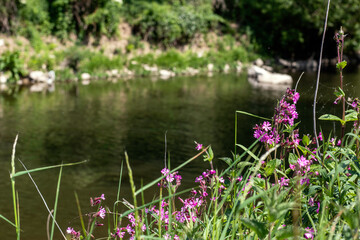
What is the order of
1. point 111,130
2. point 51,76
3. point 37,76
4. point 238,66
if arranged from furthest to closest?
point 238,66 → point 37,76 → point 51,76 → point 111,130

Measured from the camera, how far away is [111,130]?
8070 millimetres

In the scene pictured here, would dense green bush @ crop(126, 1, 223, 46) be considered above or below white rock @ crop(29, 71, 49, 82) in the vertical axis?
above

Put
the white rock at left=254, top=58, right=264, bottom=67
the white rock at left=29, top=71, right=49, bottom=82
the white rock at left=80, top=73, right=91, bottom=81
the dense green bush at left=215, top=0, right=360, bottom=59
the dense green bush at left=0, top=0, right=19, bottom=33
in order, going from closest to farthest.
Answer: the white rock at left=29, top=71, right=49, bottom=82, the white rock at left=80, top=73, right=91, bottom=81, the dense green bush at left=0, top=0, right=19, bottom=33, the white rock at left=254, top=58, right=264, bottom=67, the dense green bush at left=215, top=0, right=360, bottom=59

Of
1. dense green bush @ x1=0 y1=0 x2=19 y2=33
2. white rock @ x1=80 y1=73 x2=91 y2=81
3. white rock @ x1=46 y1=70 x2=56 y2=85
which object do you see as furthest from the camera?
dense green bush @ x1=0 y1=0 x2=19 y2=33

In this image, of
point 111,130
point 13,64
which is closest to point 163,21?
point 13,64

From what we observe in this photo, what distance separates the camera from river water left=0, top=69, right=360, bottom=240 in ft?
15.6

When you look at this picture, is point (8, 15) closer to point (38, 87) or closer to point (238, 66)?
point (38, 87)

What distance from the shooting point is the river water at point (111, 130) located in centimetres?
476

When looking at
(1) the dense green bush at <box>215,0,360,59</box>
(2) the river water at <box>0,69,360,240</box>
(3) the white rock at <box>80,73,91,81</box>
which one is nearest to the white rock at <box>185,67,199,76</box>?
(2) the river water at <box>0,69,360,240</box>

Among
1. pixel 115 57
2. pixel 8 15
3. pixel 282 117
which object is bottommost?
pixel 115 57

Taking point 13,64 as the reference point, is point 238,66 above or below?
below

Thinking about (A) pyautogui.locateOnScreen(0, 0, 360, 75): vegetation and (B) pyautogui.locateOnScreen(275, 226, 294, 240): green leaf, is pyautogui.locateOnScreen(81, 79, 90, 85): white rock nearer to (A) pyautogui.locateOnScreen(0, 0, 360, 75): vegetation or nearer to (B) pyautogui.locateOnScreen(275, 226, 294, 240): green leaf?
(A) pyautogui.locateOnScreen(0, 0, 360, 75): vegetation

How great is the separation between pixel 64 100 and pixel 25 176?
5872 mm

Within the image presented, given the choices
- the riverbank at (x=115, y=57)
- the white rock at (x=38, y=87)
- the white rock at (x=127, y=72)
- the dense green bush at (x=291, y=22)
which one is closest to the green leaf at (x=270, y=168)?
the white rock at (x=38, y=87)
